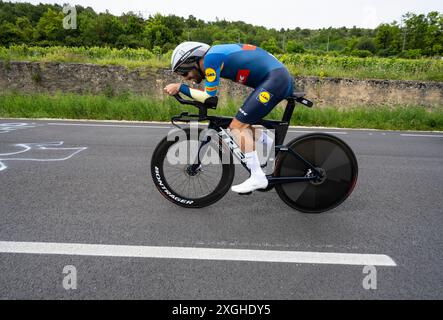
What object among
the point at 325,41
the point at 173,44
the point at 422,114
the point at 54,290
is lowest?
the point at 54,290

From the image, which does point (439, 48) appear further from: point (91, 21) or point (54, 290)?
point (54, 290)

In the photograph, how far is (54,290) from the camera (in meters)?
1.94

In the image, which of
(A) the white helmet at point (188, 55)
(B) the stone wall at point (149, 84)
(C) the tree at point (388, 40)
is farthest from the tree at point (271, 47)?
(A) the white helmet at point (188, 55)

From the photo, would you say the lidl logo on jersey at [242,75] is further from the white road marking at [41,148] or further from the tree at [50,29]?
the tree at [50,29]

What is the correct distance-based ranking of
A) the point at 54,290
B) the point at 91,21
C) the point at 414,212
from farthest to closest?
the point at 91,21, the point at 414,212, the point at 54,290

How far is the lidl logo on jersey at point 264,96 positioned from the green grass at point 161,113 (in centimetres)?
606

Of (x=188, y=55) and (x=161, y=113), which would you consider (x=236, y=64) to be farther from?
(x=161, y=113)

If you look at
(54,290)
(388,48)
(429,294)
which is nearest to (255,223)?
(429,294)

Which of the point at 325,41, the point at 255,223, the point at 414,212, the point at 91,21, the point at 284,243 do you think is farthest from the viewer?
the point at 325,41

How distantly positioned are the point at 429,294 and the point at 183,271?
1.68 m

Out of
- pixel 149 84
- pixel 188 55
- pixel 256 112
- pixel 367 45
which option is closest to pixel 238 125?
pixel 256 112

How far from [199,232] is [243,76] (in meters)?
1.55

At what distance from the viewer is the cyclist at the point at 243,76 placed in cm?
271

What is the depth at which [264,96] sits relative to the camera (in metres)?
2.79
